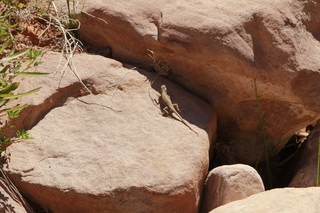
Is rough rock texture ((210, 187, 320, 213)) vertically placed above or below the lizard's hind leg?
below

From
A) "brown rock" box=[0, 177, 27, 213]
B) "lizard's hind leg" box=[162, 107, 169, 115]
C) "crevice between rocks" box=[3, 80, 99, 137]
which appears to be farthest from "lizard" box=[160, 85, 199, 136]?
"brown rock" box=[0, 177, 27, 213]

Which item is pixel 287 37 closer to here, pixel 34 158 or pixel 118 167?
pixel 118 167

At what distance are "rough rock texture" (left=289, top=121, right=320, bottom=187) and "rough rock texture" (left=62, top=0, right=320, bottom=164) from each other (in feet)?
0.67

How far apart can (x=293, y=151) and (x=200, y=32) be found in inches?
A: 75.0

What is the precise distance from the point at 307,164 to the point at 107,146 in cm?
188

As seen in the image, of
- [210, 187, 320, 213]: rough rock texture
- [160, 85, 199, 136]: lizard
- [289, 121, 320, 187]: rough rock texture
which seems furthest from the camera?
[289, 121, 320, 187]: rough rock texture

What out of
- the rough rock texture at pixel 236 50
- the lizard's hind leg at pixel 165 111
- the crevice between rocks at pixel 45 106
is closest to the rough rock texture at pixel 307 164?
the rough rock texture at pixel 236 50

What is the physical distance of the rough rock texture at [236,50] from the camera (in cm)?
370

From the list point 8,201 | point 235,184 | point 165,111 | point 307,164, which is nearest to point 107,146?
point 165,111

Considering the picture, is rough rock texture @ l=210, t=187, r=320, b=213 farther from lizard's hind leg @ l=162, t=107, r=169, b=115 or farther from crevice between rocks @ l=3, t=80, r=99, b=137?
crevice between rocks @ l=3, t=80, r=99, b=137

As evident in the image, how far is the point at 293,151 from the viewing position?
4742mm

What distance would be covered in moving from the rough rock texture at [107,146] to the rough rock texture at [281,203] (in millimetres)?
475

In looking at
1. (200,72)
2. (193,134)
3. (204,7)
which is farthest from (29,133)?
(204,7)

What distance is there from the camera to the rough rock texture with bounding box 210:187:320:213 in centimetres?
272
